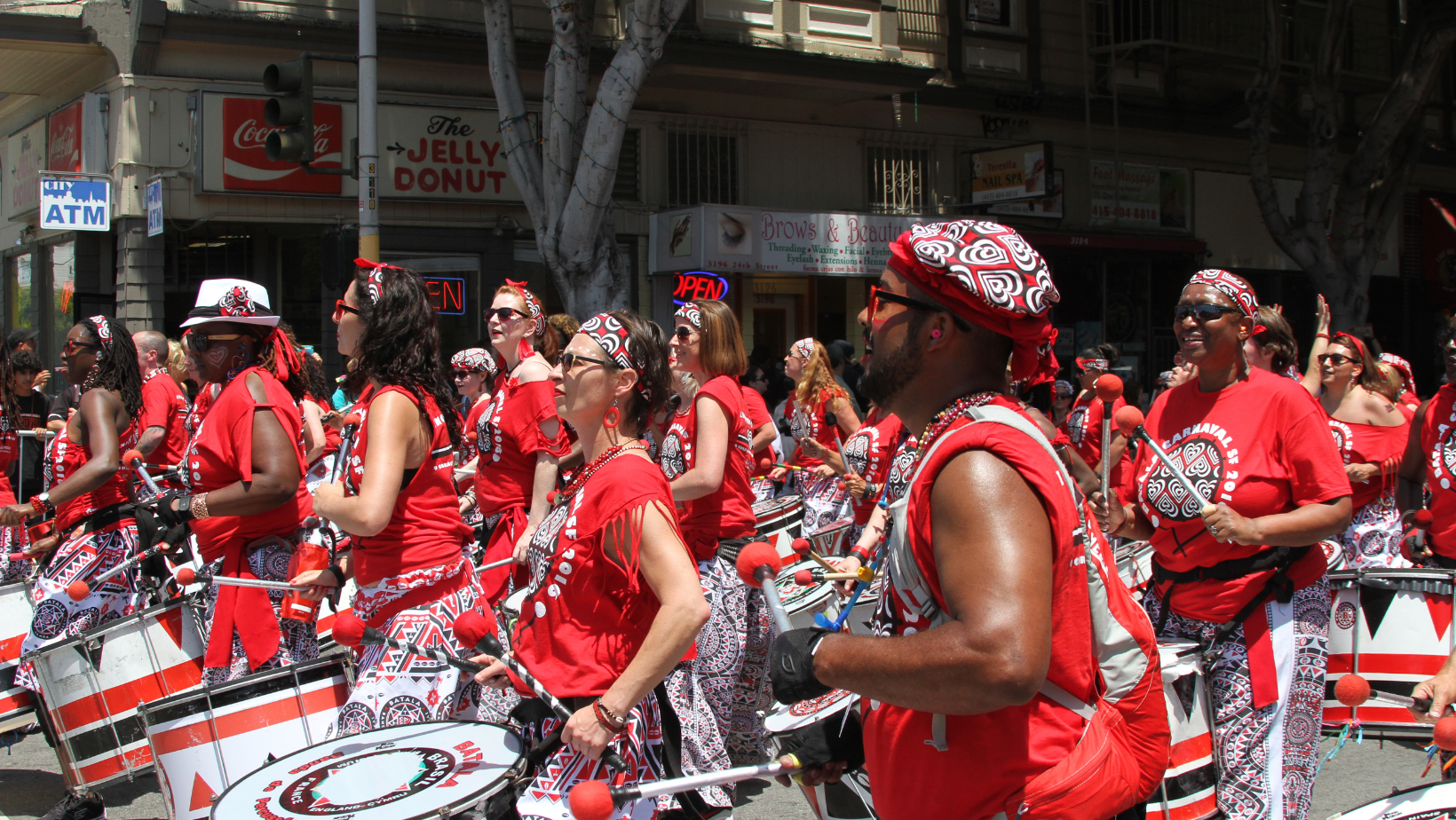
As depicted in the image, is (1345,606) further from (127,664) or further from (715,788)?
(127,664)

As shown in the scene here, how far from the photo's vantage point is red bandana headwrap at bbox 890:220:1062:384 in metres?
2.00

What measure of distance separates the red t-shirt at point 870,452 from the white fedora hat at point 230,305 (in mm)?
3347

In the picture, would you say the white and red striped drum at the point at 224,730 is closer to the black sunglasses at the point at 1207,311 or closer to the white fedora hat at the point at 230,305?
the white fedora hat at the point at 230,305

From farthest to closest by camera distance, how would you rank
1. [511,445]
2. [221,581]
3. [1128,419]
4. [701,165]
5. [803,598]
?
[701,165] < [511,445] < [803,598] < [221,581] < [1128,419]

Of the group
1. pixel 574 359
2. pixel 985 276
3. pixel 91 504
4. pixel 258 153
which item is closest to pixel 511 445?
pixel 91 504

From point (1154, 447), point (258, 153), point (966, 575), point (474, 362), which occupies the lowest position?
point (966, 575)

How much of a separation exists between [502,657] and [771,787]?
9.86 ft

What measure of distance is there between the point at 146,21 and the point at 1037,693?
47.7 feet

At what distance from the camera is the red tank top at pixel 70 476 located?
226 inches

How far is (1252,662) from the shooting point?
149 inches

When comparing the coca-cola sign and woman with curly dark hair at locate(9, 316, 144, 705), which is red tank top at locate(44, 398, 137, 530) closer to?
woman with curly dark hair at locate(9, 316, 144, 705)

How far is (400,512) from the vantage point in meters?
3.96

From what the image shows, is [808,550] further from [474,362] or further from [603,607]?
[474,362]

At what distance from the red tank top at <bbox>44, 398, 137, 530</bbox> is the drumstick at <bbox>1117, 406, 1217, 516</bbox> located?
450cm
